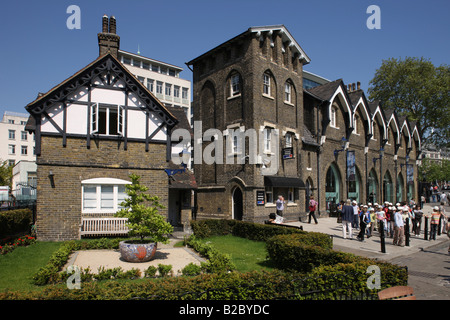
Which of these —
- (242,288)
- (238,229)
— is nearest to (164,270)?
(242,288)

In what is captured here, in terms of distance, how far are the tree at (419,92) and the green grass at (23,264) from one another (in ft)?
149

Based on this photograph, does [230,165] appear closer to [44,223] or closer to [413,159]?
[44,223]

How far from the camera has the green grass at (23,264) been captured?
26.4 feet

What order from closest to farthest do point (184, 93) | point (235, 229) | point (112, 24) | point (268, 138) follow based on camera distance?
point (235, 229)
point (112, 24)
point (268, 138)
point (184, 93)

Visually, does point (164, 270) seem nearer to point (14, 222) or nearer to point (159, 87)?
point (14, 222)

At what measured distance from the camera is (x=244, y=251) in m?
13.1

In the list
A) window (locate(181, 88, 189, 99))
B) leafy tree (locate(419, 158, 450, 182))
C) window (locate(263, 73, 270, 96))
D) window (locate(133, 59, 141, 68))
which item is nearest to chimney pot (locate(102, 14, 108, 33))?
window (locate(263, 73, 270, 96))

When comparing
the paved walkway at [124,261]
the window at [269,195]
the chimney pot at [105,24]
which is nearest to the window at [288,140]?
the window at [269,195]

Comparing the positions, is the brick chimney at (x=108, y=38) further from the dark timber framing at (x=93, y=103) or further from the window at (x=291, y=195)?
the window at (x=291, y=195)

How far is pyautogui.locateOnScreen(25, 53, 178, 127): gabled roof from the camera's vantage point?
14.6 meters

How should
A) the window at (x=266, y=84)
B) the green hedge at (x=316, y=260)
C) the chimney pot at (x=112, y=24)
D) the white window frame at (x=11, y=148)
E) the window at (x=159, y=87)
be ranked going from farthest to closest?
the white window frame at (x=11, y=148)
the window at (x=159, y=87)
the window at (x=266, y=84)
the chimney pot at (x=112, y=24)
the green hedge at (x=316, y=260)

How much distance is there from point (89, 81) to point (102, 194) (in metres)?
5.66

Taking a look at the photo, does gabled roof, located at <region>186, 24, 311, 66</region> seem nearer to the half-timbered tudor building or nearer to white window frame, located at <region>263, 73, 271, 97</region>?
white window frame, located at <region>263, 73, 271, 97</region>

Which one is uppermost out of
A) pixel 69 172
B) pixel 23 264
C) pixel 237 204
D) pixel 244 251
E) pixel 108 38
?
pixel 108 38
